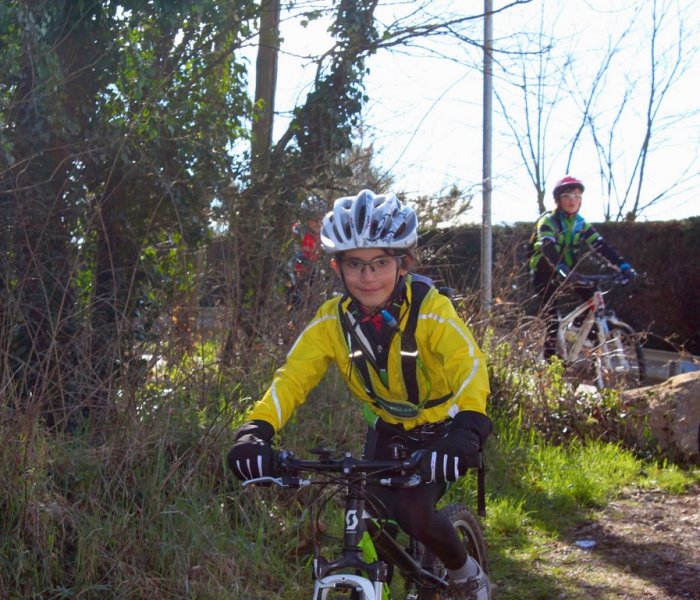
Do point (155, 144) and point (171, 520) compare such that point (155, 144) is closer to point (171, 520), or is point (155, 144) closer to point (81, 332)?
point (81, 332)

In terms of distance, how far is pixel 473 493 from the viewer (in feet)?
21.2

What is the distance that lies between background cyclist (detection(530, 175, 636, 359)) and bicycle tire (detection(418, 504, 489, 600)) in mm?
4560

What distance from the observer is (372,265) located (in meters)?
3.71

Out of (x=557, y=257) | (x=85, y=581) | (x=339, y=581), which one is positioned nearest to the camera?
(x=339, y=581)

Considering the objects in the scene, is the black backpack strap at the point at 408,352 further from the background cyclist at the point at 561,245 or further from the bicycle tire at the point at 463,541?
the background cyclist at the point at 561,245

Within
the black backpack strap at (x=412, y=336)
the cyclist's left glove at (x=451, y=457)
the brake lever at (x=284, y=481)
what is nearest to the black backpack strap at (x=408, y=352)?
the black backpack strap at (x=412, y=336)

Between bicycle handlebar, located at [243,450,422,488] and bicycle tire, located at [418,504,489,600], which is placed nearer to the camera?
bicycle handlebar, located at [243,450,422,488]

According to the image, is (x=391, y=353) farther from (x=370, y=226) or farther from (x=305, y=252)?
(x=305, y=252)

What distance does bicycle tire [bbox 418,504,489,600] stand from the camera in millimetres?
3953

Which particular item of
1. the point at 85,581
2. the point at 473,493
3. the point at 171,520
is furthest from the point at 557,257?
the point at 85,581

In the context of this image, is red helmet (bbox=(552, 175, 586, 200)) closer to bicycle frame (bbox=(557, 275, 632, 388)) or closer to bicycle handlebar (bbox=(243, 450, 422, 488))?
bicycle frame (bbox=(557, 275, 632, 388))

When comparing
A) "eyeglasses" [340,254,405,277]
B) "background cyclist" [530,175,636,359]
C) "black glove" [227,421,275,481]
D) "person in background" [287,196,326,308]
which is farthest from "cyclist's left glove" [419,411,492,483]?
"background cyclist" [530,175,636,359]

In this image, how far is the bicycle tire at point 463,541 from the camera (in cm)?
395

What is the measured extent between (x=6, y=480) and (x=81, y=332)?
4.50ft
